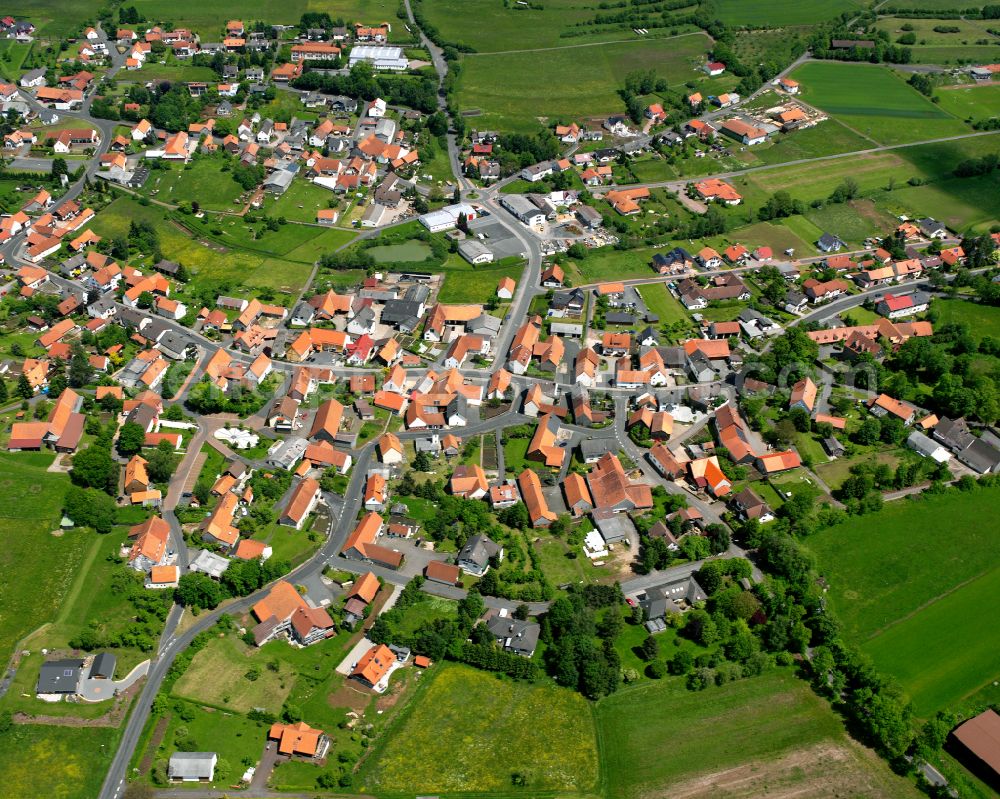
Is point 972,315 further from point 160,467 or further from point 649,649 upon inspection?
point 160,467

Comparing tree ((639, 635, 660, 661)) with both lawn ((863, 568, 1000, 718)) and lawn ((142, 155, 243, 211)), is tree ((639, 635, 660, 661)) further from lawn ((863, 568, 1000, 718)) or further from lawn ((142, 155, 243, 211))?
lawn ((142, 155, 243, 211))

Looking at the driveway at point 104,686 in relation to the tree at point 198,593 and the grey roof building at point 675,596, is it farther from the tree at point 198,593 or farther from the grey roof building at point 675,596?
the grey roof building at point 675,596

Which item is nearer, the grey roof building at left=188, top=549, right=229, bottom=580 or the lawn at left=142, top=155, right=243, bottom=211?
the grey roof building at left=188, top=549, right=229, bottom=580

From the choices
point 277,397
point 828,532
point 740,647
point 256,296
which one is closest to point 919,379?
point 828,532

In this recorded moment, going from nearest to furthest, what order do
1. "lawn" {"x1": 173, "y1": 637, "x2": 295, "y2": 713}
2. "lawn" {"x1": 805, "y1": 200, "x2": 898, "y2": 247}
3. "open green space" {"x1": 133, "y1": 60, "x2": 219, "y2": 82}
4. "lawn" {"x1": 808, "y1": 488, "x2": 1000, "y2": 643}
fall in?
"lawn" {"x1": 173, "y1": 637, "x2": 295, "y2": 713}
"lawn" {"x1": 808, "y1": 488, "x2": 1000, "y2": 643}
"lawn" {"x1": 805, "y1": 200, "x2": 898, "y2": 247}
"open green space" {"x1": 133, "y1": 60, "x2": 219, "y2": 82}

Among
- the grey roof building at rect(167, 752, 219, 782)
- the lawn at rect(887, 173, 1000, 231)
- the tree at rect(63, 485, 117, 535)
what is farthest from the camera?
the lawn at rect(887, 173, 1000, 231)

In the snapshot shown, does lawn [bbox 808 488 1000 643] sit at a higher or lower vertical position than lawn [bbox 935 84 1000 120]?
lower

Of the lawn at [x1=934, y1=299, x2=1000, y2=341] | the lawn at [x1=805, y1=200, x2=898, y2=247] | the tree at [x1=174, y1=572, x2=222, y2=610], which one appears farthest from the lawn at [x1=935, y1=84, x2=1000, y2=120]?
the tree at [x1=174, y1=572, x2=222, y2=610]
